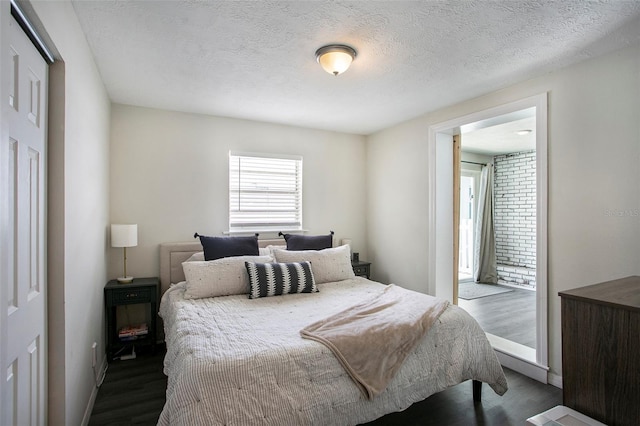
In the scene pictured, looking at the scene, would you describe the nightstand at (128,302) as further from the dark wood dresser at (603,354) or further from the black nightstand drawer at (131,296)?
the dark wood dresser at (603,354)

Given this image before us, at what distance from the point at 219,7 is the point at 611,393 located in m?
2.72

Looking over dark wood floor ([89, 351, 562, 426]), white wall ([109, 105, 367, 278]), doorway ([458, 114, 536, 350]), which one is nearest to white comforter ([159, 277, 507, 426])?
dark wood floor ([89, 351, 562, 426])

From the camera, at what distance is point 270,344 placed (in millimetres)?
1888

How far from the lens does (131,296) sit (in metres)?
3.20

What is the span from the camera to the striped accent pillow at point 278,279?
9.70 feet

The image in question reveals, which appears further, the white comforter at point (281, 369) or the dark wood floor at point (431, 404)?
the dark wood floor at point (431, 404)

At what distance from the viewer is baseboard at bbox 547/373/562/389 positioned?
2684mm

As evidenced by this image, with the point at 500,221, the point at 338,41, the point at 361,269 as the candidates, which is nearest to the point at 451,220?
the point at 361,269

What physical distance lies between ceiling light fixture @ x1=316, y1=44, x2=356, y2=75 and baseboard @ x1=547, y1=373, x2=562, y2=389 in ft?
9.57

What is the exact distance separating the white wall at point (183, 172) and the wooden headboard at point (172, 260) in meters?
0.12

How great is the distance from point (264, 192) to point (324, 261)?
134 cm

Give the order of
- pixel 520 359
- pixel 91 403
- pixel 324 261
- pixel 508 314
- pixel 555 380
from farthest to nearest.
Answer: pixel 508 314 → pixel 324 261 → pixel 520 359 → pixel 555 380 → pixel 91 403

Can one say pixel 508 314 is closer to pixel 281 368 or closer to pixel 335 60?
pixel 281 368

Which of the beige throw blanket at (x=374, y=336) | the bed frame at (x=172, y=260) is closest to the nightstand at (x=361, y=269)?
the beige throw blanket at (x=374, y=336)
